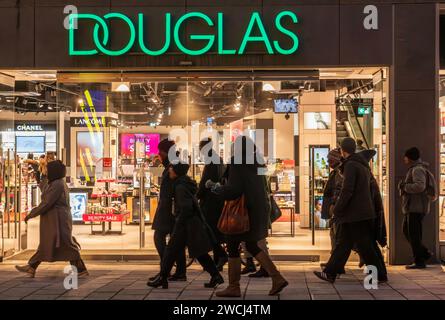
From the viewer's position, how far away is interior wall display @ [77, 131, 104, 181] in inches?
505

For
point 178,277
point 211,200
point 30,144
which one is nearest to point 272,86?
point 211,200

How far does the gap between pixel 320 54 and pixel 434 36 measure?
1.81m

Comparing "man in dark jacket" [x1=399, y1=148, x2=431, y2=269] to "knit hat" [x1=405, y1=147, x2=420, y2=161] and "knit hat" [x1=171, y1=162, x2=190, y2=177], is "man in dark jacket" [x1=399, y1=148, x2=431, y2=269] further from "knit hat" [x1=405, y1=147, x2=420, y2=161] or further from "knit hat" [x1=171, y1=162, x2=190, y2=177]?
"knit hat" [x1=171, y1=162, x2=190, y2=177]

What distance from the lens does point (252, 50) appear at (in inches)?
479

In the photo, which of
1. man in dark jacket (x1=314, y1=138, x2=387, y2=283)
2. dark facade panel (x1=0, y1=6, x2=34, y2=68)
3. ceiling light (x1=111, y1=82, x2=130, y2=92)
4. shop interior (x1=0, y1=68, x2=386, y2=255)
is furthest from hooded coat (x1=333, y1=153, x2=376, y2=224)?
dark facade panel (x1=0, y1=6, x2=34, y2=68)

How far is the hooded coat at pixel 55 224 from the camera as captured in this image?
10.4 m

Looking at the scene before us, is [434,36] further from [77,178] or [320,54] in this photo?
[77,178]

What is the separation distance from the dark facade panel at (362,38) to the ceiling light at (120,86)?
11.6ft

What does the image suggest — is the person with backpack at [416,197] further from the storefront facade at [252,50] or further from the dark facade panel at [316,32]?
the dark facade panel at [316,32]

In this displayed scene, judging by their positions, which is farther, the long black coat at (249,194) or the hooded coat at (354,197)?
the hooded coat at (354,197)

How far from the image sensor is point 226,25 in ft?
39.8

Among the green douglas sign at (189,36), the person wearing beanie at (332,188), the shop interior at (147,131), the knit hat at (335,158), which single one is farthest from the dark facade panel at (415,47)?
the person wearing beanie at (332,188)

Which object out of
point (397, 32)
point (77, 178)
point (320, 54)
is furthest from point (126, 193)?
point (397, 32)
